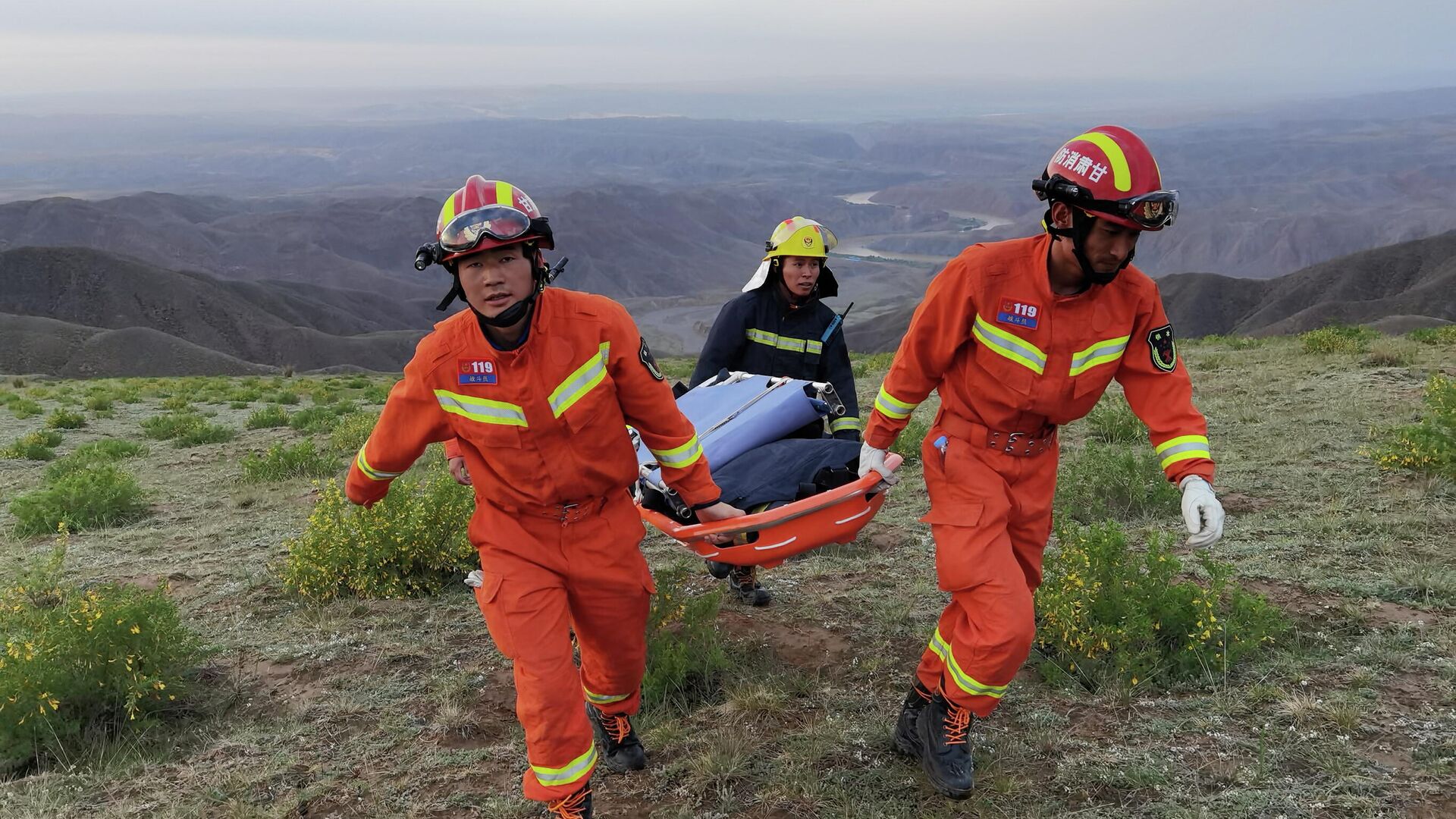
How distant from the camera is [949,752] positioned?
3869mm

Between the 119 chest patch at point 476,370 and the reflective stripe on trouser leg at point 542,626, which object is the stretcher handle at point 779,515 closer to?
the reflective stripe on trouser leg at point 542,626

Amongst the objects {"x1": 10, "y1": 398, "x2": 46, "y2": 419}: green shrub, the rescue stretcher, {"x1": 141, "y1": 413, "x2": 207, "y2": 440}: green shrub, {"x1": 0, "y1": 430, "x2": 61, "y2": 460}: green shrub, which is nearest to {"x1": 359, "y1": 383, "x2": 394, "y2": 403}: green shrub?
{"x1": 141, "y1": 413, "x2": 207, "y2": 440}: green shrub

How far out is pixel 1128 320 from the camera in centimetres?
376

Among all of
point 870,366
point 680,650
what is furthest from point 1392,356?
point 680,650

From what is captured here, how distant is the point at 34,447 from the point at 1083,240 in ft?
44.8

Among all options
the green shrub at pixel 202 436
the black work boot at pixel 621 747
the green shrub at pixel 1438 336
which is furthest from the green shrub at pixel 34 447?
the green shrub at pixel 1438 336

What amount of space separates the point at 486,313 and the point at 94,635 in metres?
2.88

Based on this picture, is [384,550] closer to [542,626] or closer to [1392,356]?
[542,626]

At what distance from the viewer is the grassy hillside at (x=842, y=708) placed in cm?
384

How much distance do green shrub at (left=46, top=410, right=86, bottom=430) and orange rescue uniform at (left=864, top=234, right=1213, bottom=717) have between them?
15.2m

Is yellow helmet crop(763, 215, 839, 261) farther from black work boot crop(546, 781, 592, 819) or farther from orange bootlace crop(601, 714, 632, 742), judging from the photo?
black work boot crop(546, 781, 592, 819)

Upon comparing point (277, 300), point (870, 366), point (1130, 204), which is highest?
point (1130, 204)

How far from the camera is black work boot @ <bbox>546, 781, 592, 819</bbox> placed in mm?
3533

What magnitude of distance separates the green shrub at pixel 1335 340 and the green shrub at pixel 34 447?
58.4ft
